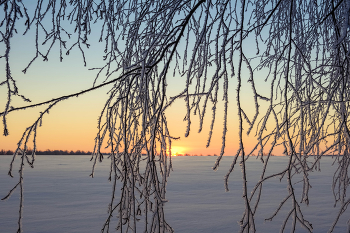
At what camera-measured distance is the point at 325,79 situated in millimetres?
2152

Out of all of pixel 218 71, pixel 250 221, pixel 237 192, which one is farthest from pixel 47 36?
pixel 237 192

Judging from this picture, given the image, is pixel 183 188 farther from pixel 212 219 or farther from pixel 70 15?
pixel 70 15

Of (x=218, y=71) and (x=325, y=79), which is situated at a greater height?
(x=325, y=79)

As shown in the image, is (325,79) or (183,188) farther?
(183,188)

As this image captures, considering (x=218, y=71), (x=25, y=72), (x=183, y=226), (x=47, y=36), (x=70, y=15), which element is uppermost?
(x=70, y=15)

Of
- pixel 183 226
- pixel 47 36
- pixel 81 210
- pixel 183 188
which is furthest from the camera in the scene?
pixel 183 188

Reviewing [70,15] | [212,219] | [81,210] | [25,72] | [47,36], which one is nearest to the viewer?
[25,72]

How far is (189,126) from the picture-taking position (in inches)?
34.4

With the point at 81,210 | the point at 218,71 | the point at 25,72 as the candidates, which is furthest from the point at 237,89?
the point at 81,210

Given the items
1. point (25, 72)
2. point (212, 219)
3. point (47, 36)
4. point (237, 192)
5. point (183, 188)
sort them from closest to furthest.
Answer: point (25, 72) → point (47, 36) → point (212, 219) → point (237, 192) → point (183, 188)

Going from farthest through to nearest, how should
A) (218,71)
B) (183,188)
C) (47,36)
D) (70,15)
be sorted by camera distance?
(183,188), (70,15), (47,36), (218,71)

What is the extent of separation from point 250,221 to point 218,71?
44cm

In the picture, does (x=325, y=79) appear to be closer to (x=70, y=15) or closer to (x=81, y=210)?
(x=70, y=15)

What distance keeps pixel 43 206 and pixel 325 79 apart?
A: 2911 millimetres
